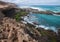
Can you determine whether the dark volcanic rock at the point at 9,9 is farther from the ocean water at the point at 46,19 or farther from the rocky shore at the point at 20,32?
the ocean water at the point at 46,19

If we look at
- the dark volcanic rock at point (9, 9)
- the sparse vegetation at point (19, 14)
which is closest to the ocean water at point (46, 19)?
the sparse vegetation at point (19, 14)

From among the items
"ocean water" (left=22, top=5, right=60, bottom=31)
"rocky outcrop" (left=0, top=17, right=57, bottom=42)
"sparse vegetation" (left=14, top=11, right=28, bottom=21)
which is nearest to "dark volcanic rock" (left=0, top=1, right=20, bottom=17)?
"sparse vegetation" (left=14, top=11, right=28, bottom=21)

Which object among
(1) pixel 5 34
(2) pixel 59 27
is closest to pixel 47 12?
(2) pixel 59 27

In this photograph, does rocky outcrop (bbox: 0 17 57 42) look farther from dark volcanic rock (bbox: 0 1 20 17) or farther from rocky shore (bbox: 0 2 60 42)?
dark volcanic rock (bbox: 0 1 20 17)

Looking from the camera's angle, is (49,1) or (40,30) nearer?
(40,30)

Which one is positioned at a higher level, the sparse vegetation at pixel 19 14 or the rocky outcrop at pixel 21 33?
the sparse vegetation at pixel 19 14

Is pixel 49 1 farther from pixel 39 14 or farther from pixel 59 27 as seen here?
pixel 59 27
